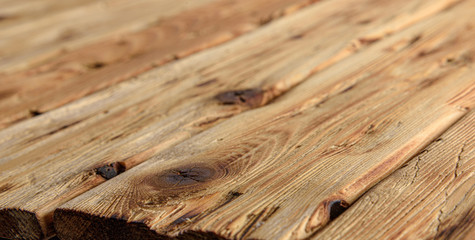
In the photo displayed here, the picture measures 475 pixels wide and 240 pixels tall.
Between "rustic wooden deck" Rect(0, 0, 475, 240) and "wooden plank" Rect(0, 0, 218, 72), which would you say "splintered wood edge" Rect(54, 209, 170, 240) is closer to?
"rustic wooden deck" Rect(0, 0, 475, 240)

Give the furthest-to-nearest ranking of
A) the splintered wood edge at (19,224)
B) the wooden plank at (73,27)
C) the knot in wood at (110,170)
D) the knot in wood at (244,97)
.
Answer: the wooden plank at (73,27)
the knot in wood at (244,97)
the knot in wood at (110,170)
the splintered wood edge at (19,224)

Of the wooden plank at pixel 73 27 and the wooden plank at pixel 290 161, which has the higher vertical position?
the wooden plank at pixel 73 27

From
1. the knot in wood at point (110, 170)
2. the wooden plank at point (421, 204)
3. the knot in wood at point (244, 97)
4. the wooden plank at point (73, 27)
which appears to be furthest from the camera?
the wooden plank at point (73, 27)

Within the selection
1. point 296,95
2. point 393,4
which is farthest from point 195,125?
point 393,4

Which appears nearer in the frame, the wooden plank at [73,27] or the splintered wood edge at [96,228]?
the splintered wood edge at [96,228]

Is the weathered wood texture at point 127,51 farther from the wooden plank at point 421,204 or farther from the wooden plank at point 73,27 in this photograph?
the wooden plank at point 421,204

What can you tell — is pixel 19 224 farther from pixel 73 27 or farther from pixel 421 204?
pixel 73 27

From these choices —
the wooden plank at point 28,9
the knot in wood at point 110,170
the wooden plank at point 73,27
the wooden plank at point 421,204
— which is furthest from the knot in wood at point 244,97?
the wooden plank at point 28,9

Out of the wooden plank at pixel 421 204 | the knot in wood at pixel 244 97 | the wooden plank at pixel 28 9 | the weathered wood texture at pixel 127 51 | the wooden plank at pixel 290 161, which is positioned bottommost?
the wooden plank at pixel 421 204

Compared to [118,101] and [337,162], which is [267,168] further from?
[118,101]
